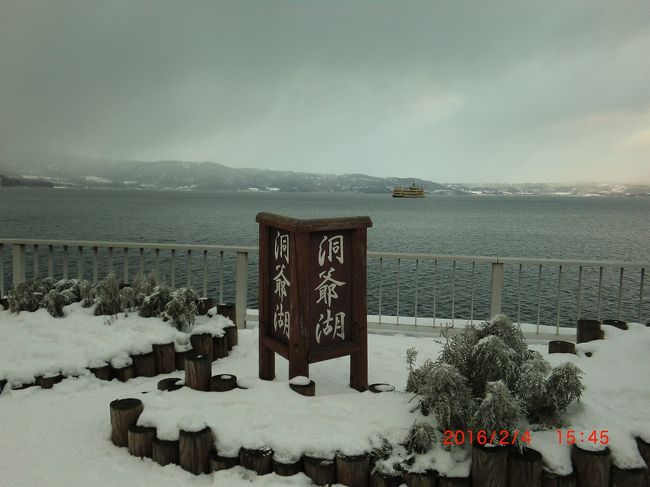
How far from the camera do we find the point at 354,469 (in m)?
2.65

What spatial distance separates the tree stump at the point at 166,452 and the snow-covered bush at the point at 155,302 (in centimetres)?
224

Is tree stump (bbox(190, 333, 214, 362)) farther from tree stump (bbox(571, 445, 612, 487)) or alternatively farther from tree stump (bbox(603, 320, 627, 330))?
tree stump (bbox(603, 320, 627, 330))

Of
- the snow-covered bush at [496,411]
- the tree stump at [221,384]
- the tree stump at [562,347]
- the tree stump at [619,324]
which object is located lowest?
the tree stump at [221,384]

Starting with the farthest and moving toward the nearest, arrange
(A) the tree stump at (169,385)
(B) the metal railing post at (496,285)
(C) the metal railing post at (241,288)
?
(C) the metal railing post at (241,288), (B) the metal railing post at (496,285), (A) the tree stump at (169,385)

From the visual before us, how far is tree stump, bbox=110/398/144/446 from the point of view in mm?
3137

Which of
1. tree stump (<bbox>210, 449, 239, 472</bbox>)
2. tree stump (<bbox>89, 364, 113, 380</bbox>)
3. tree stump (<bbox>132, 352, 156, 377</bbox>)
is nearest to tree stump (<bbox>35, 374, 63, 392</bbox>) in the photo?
tree stump (<bbox>89, 364, 113, 380</bbox>)

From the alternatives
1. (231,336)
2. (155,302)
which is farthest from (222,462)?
(155,302)

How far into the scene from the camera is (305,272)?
3.82m

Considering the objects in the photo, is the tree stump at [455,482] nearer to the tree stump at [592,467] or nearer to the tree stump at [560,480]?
the tree stump at [560,480]

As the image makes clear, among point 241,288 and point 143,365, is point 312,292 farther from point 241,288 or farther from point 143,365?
point 241,288

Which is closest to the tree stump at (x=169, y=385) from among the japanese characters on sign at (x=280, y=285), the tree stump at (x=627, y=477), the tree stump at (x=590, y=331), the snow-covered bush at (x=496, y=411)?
the japanese characters on sign at (x=280, y=285)

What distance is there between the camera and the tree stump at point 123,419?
3137 mm

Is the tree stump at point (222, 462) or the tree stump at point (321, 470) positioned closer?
the tree stump at point (321, 470)

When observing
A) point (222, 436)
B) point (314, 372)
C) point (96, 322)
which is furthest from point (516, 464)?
point (96, 322)
